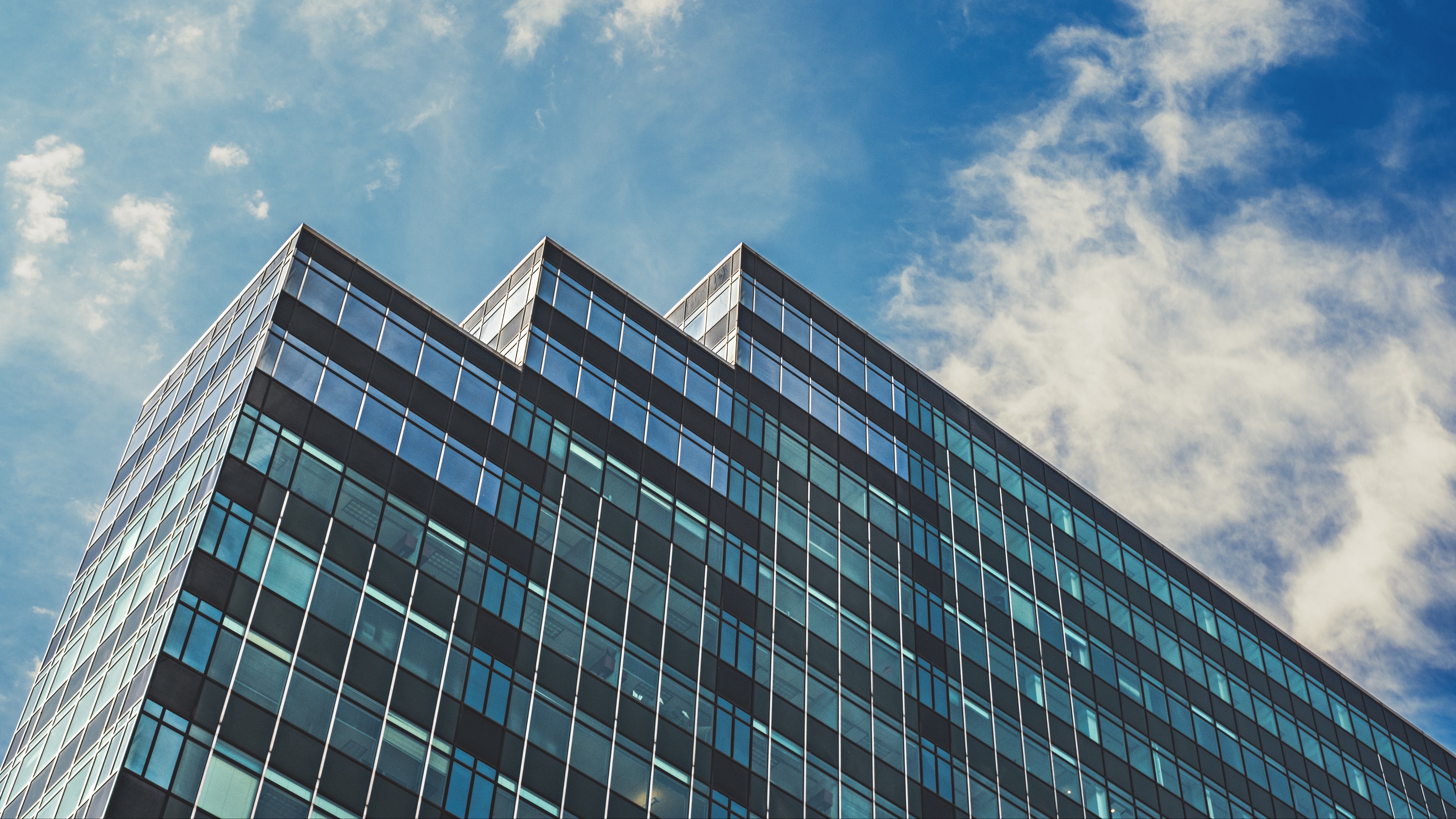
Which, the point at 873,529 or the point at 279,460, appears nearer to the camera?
the point at 279,460

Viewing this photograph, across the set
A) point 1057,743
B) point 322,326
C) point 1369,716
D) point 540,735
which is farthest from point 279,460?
point 1369,716

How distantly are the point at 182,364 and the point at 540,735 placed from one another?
71.3 ft

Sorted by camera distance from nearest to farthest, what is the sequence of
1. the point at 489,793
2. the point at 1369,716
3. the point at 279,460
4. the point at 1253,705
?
the point at 489,793 < the point at 279,460 < the point at 1253,705 < the point at 1369,716

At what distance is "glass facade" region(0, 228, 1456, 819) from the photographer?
40.0 m

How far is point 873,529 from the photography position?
6006cm

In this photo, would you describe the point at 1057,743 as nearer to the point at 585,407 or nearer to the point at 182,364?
the point at 585,407

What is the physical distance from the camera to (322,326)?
159 feet

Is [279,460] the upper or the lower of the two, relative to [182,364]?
lower

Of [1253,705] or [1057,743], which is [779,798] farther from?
[1253,705]

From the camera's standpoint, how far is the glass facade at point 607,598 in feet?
131

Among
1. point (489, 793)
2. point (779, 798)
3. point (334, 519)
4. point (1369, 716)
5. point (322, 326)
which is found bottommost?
point (489, 793)

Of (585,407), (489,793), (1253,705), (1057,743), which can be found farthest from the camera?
(1253,705)

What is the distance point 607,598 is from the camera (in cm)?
4862

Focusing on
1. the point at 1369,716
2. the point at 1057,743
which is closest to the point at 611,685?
the point at 1057,743
